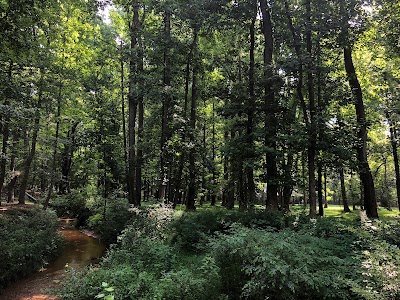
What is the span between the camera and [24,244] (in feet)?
30.4

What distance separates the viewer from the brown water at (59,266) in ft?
24.8

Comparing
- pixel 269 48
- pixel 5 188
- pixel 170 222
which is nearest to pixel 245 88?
pixel 269 48

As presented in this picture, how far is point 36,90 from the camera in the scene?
1516cm

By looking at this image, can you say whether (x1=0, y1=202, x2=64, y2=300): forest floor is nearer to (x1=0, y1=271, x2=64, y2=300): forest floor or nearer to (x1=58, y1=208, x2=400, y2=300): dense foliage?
(x1=0, y1=271, x2=64, y2=300): forest floor

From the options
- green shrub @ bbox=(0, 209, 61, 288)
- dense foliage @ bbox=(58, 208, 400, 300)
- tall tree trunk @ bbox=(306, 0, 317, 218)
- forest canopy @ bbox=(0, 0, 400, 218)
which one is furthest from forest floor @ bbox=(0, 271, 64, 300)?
tall tree trunk @ bbox=(306, 0, 317, 218)

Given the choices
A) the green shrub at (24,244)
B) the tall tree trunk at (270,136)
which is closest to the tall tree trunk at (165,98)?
the tall tree trunk at (270,136)

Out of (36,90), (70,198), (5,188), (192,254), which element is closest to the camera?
(192,254)

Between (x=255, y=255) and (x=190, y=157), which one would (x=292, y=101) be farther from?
(x=255, y=255)

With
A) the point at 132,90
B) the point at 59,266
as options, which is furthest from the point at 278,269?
the point at 132,90

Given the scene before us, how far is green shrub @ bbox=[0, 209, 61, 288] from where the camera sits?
27.4 feet

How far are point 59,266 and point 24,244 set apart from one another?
172 centimetres

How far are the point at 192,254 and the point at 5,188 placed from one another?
25006mm

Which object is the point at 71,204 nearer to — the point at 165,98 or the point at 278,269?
the point at 165,98

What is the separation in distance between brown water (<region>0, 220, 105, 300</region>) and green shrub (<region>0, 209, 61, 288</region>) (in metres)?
0.29
